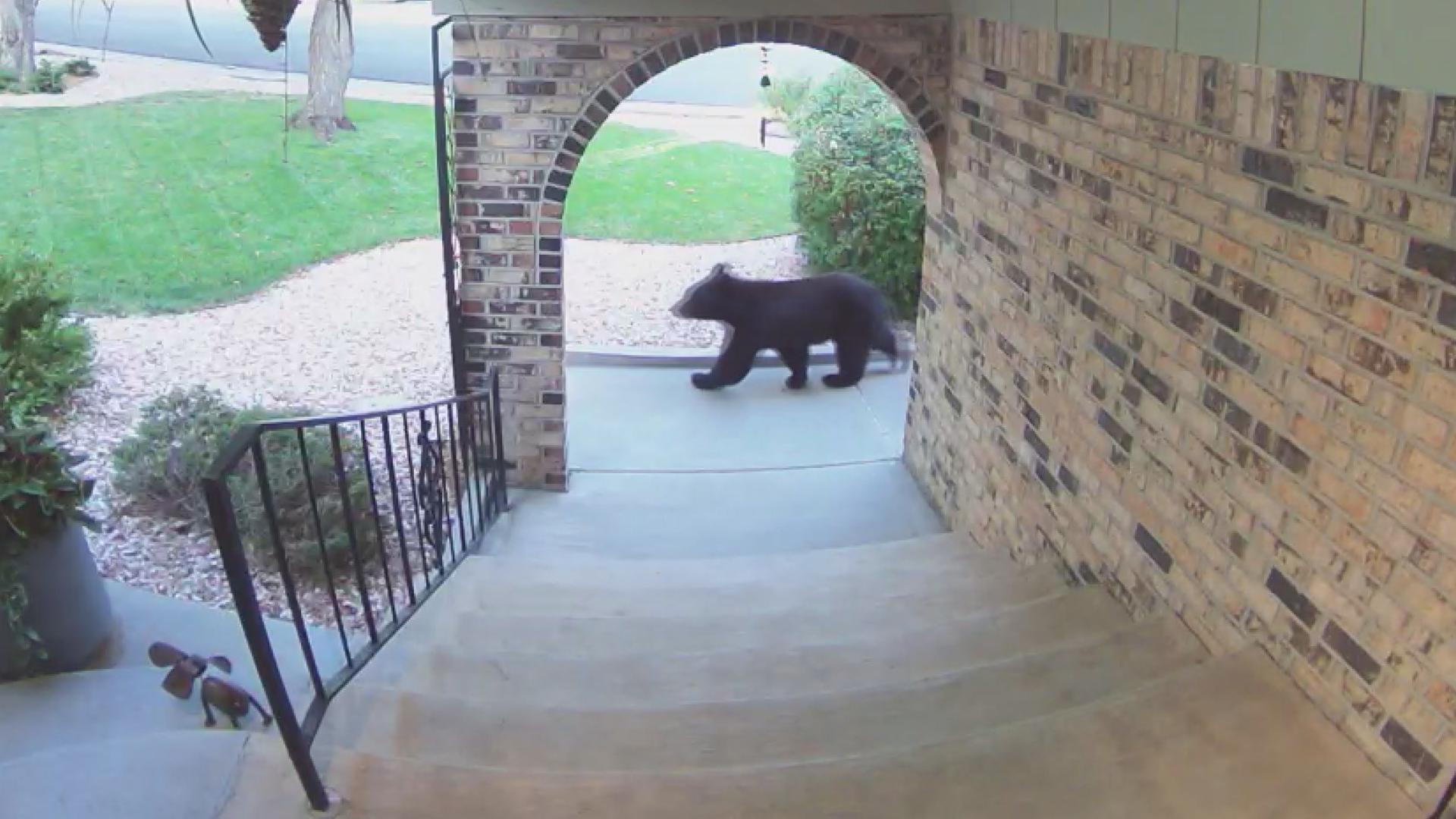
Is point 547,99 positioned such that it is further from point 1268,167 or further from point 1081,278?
point 1268,167

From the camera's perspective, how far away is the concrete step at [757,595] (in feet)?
10.9

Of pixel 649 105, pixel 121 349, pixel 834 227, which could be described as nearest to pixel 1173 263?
pixel 834 227

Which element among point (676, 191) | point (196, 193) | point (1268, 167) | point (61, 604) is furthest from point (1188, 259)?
point (196, 193)

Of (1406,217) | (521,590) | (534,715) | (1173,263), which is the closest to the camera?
(1406,217)

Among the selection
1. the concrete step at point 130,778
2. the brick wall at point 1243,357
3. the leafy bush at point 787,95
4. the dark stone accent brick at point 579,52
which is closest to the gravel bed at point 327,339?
the leafy bush at point 787,95

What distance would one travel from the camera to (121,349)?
700 cm

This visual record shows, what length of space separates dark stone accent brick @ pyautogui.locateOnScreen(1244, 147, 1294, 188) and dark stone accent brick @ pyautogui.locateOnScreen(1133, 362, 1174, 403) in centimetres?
57

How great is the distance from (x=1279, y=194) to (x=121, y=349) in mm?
6807

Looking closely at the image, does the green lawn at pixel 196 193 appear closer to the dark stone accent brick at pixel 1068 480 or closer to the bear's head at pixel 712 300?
the bear's head at pixel 712 300

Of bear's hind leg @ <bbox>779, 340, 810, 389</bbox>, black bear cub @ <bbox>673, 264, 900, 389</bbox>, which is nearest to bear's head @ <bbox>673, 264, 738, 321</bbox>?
black bear cub @ <bbox>673, 264, 900, 389</bbox>

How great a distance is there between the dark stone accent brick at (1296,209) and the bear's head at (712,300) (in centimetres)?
385

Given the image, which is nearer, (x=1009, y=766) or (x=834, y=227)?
(x=1009, y=766)

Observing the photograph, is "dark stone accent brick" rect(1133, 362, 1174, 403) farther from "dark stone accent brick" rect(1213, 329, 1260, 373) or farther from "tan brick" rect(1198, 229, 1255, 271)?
"tan brick" rect(1198, 229, 1255, 271)

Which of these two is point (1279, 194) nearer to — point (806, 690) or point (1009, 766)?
point (1009, 766)
